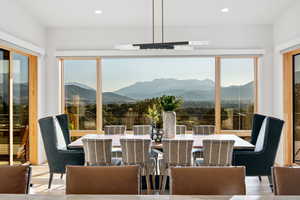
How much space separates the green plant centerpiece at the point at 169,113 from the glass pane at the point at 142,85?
6.10ft

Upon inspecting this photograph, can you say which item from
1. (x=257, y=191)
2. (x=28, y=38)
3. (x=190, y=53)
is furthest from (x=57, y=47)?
(x=257, y=191)

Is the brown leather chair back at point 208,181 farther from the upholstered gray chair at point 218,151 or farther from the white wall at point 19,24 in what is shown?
the white wall at point 19,24

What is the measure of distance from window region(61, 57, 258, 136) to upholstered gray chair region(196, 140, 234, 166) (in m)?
2.59

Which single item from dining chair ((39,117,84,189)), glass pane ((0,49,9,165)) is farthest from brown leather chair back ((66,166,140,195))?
glass pane ((0,49,9,165))

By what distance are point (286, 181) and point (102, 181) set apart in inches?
41.8

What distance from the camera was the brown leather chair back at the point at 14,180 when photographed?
5.89 feet

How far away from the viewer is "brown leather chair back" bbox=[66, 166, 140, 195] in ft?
5.90

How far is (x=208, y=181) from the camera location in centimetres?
177

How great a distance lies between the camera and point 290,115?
5.18 m

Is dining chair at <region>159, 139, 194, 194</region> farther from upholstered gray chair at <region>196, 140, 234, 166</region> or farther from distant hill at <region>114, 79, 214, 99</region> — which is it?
distant hill at <region>114, 79, 214, 99</region>

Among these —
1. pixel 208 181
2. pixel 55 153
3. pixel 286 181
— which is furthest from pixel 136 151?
pixel 286 181

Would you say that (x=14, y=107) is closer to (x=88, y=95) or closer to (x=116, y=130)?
(x=88, y=95)

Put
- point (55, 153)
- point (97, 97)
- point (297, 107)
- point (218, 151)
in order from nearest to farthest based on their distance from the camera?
point (218, 151)
point (55, 153)
point (297, 107)
point (97, 97)

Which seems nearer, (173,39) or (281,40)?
(281,40)
